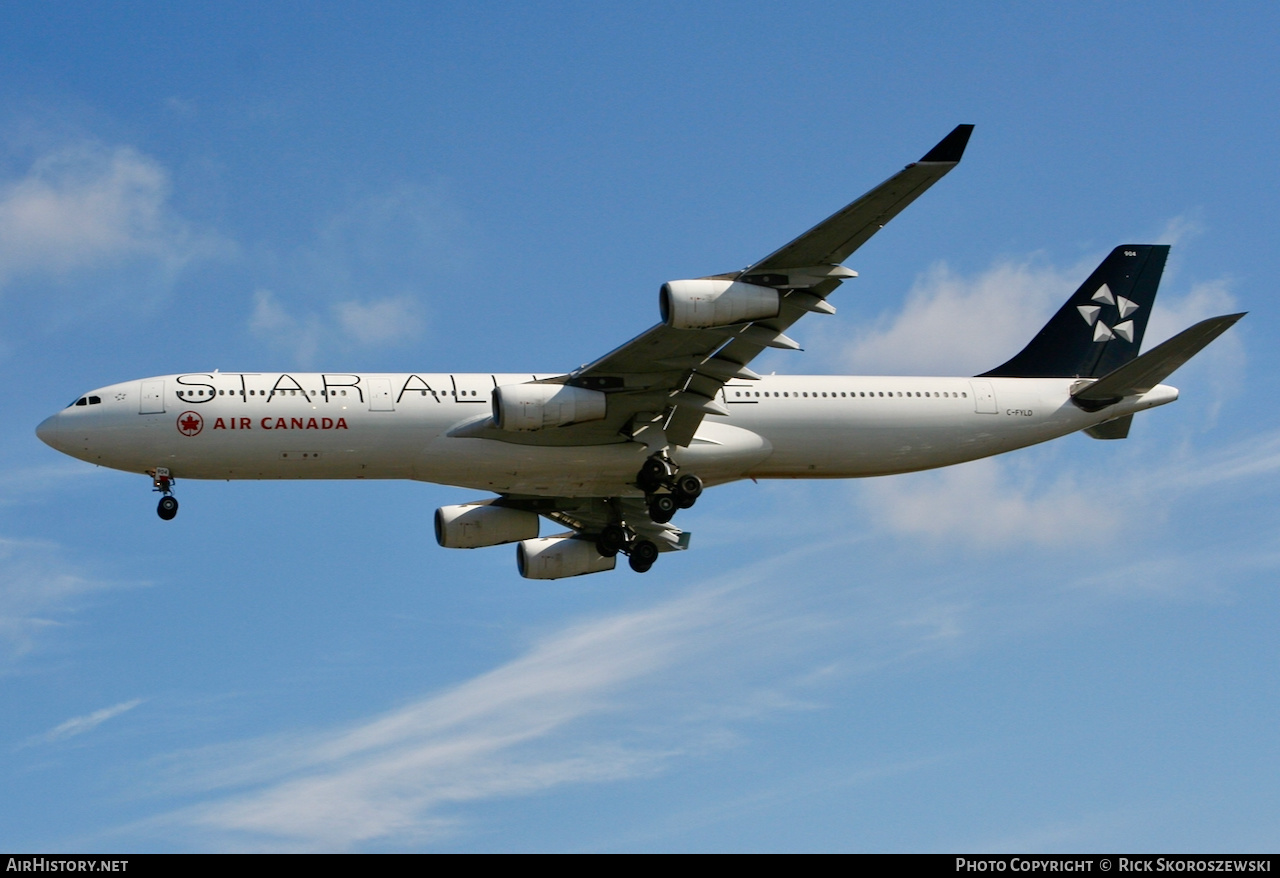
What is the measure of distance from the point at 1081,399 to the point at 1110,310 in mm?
4891

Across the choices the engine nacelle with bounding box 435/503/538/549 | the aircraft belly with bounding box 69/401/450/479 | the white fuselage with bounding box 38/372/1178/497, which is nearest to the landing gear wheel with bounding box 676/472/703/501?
the white fuselage with bounding box 38/372/1178/497

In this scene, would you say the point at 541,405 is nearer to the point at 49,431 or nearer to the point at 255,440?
the point at 255,440

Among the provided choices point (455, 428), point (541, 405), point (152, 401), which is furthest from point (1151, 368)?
point (152, 401)

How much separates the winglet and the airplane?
239 centimetres

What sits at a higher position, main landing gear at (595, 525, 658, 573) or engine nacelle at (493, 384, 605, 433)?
engine nacelle at (493, 384, 605, 433)

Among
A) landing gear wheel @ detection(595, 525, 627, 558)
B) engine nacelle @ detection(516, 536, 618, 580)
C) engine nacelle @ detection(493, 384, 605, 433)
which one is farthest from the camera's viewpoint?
engine nacelle @ detection(516, 536, 618, 580)

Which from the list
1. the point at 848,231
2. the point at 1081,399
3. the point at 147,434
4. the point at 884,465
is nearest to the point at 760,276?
the point at 848,231

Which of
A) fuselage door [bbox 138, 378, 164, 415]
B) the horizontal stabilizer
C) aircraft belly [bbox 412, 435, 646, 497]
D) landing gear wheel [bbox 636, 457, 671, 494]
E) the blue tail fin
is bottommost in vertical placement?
landing gear wheel [bbox 636, 457, 671, 494]

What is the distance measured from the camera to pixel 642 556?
142 ft

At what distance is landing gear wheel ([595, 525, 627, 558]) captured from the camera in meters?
43.8

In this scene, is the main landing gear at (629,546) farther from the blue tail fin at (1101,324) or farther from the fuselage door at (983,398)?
the blue tail fin at (1101,324)

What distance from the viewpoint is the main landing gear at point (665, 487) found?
38.7 m

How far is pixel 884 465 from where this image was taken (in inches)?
1609

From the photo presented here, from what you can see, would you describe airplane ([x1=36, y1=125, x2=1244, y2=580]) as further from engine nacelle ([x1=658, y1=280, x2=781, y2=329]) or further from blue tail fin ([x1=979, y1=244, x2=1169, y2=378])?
blue tail fin ([x1=979, y1=244, x2=1169, y2=378])
